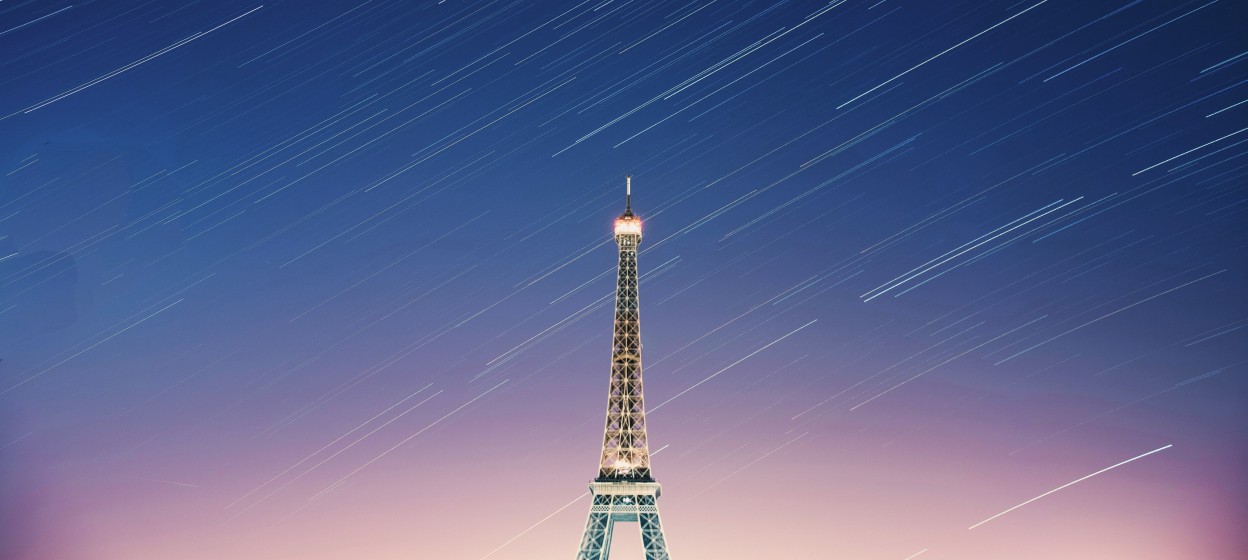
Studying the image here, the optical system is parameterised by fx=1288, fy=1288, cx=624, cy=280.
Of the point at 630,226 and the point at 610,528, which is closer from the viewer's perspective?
the point at 610,528

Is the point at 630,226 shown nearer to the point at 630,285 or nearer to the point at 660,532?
the point at 630,285

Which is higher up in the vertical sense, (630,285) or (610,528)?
(630,285)

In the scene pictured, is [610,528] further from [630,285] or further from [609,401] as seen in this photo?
A: [630,285]

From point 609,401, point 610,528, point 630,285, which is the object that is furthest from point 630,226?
point 610,528

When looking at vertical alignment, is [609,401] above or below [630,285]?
below

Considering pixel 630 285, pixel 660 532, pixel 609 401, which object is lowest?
pixel 660 532

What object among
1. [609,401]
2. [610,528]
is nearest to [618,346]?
[609,401]
